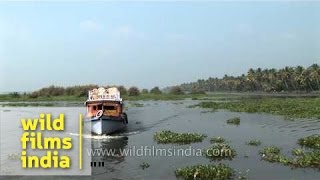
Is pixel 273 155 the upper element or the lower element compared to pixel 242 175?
upper

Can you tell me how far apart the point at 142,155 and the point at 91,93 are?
50.8 feet

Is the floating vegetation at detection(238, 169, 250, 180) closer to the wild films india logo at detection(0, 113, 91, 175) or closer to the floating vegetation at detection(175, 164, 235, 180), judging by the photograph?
the floating vegetation at detection(175, 164, 235, 180)

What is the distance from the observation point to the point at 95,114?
3828 centimetres

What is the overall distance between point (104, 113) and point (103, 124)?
7.44ft

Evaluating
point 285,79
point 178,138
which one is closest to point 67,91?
point 285,79

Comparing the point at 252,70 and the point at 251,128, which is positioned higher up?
the point at 252,70

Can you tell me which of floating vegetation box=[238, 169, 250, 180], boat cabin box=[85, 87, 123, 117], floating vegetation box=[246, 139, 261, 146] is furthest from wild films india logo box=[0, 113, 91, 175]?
floating vegetation box=[246, 139, 261, 146]

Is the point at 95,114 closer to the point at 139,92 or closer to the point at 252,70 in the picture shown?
the point at 139,92

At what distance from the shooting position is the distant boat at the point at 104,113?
118 feet

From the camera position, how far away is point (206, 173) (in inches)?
818

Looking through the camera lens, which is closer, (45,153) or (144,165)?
(144,165)

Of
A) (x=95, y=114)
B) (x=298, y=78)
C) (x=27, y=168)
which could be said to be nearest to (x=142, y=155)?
(x=27, y=168)

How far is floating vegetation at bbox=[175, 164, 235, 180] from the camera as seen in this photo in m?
20.5

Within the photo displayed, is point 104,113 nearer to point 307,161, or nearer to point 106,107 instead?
point 106,107
